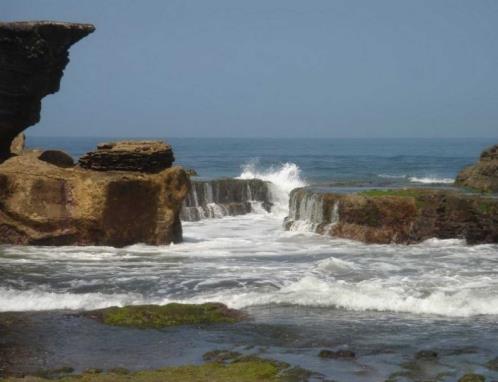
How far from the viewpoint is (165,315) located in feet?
42.5

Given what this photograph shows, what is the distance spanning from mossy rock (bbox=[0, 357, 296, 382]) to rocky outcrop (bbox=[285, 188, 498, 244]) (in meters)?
12.8

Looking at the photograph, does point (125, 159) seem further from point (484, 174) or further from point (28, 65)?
point (484, 174)

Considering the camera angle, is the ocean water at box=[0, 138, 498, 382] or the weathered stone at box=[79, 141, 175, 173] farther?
the weathered stone at box=[79, 141, 175, 173]

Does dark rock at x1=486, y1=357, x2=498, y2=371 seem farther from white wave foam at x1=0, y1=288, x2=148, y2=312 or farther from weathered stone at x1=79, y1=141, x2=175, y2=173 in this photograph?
weathered stone at x1=79, y1=141, x2=175, y2=173

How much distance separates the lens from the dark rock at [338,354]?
10.6 metres

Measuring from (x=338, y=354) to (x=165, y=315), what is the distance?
3.25 meters

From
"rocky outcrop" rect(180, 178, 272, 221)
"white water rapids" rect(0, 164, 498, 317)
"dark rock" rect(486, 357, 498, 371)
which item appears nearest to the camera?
"dark rock" rect(486, 357, 498, 371)

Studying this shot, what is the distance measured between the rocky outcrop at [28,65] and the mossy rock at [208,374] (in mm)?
14795

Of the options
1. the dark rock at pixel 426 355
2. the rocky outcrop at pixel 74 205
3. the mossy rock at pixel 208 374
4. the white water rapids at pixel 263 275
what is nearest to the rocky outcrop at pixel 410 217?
the white water rapids at pixel 263 275

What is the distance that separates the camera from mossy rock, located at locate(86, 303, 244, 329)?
12.7 m

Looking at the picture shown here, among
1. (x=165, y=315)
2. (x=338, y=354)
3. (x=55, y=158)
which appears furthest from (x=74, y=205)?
(x=338, y=354)

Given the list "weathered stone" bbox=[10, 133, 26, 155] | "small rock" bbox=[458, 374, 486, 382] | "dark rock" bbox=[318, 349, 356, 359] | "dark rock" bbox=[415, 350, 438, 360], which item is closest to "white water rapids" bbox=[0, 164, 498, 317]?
"dark rock" bbox=[415, 350, 438, 360]

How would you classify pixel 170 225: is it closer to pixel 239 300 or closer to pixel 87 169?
pixel 87 169

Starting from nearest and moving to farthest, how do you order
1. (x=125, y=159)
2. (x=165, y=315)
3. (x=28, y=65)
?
(x=165, y=315)
(x=125, y=159)
(x=28, y=65)
